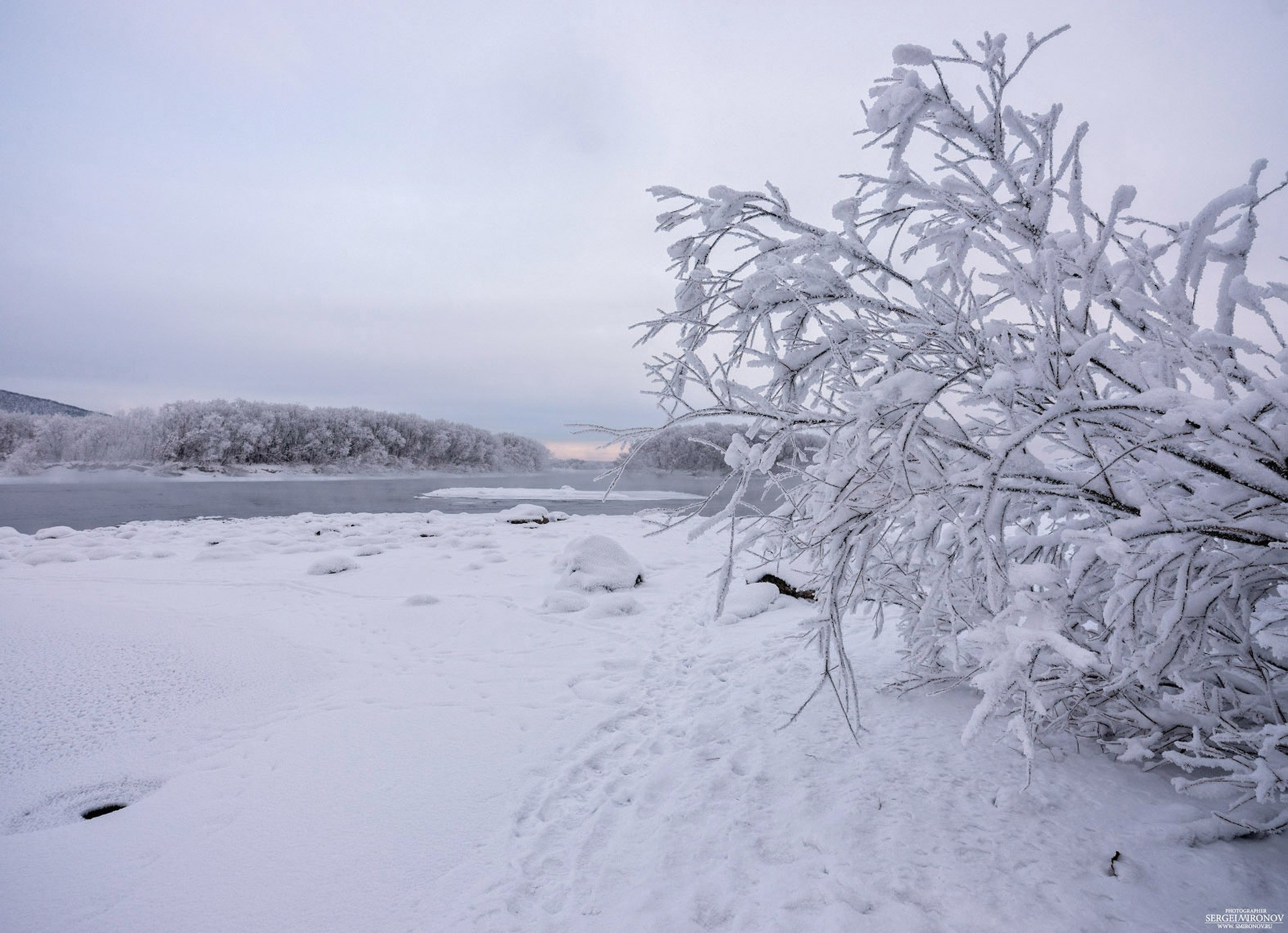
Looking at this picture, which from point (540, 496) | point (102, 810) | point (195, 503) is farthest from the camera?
point (540, 496)

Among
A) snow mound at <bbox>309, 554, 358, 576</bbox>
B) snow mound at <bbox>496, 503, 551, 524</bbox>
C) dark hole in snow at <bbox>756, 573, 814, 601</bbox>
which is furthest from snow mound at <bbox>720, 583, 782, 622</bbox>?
snow mound at <bbox>496, 503, 551, 524</bbox>

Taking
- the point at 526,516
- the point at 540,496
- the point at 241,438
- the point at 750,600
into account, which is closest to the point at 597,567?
the point at 750,600

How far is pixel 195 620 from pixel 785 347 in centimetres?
623

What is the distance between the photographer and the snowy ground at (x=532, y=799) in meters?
2.06

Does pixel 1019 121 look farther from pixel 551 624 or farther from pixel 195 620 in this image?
pixel 195 620

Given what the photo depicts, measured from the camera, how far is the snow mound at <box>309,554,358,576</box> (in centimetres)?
838

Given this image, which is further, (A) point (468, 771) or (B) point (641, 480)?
(B) point (641, 480)

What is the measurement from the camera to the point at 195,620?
5.66 meters

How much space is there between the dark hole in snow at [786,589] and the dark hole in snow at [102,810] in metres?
5.69

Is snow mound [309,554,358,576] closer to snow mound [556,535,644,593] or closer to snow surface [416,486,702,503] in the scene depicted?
snow mound [556,535,644,593]

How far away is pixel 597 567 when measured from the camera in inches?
324

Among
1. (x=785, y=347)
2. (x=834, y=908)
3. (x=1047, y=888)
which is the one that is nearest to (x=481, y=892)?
(x=834, y=908)

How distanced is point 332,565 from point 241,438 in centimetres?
6852

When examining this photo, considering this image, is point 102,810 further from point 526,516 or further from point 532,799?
point 526,516
